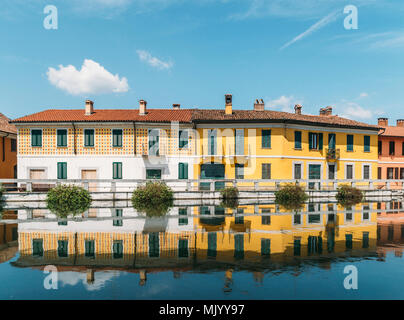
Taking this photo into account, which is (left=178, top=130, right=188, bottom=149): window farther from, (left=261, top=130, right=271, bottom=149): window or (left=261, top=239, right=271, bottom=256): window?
(left=261, top=239, right=271, bottom=256): window

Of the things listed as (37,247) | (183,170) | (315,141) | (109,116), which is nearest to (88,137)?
(109,116)

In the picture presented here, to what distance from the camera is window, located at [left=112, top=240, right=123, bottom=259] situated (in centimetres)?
752

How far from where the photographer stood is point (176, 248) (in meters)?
8.29

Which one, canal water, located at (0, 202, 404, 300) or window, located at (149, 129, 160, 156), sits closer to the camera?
canal water, located at (0, 202, 404, 300)

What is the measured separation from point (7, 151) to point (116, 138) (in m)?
11.6

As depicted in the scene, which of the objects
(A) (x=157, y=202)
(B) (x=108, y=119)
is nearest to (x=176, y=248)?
(A) (x=157, y=202)

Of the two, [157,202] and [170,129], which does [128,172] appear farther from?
[157,202]

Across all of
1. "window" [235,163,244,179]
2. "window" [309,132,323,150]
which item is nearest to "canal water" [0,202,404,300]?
"window" [235,163,244,179]

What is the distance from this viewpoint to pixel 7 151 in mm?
29156

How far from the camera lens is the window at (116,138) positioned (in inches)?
1031

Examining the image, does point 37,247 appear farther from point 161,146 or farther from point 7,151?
point 7,151

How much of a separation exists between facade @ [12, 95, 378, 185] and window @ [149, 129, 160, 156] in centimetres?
2

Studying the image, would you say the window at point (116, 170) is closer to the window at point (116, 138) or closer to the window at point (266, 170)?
the window at point (116, 138)

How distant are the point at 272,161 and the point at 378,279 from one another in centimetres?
2075
